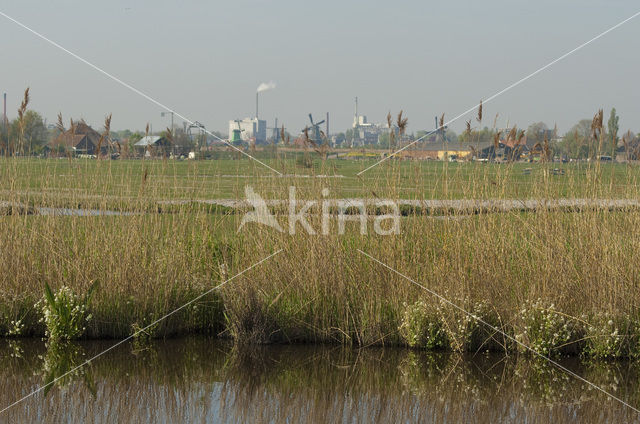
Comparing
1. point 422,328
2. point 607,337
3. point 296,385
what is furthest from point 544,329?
point 296,385

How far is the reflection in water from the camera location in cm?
411

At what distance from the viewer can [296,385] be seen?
4.66m

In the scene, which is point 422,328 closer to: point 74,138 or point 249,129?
point 74,138

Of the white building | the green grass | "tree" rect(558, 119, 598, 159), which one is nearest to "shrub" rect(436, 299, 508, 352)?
the green grass

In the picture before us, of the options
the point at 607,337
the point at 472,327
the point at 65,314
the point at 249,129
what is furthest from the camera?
the point at 249,129

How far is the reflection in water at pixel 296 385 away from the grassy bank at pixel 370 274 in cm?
21

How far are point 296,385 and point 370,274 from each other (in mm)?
1355

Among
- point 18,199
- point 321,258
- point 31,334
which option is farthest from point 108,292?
point 321,258

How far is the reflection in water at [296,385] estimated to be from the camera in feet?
13.5

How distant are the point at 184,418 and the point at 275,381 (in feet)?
2.87

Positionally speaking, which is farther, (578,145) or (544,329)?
(578,145)

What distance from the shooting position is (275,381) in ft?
15.5

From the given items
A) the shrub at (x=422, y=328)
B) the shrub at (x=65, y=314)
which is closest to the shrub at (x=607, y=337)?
the shrub at (x=422, y=328)

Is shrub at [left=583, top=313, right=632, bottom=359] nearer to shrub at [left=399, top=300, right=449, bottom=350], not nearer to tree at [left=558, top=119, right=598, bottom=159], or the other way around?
shrub at [left=399, top=300, right=449, bottom=350]
